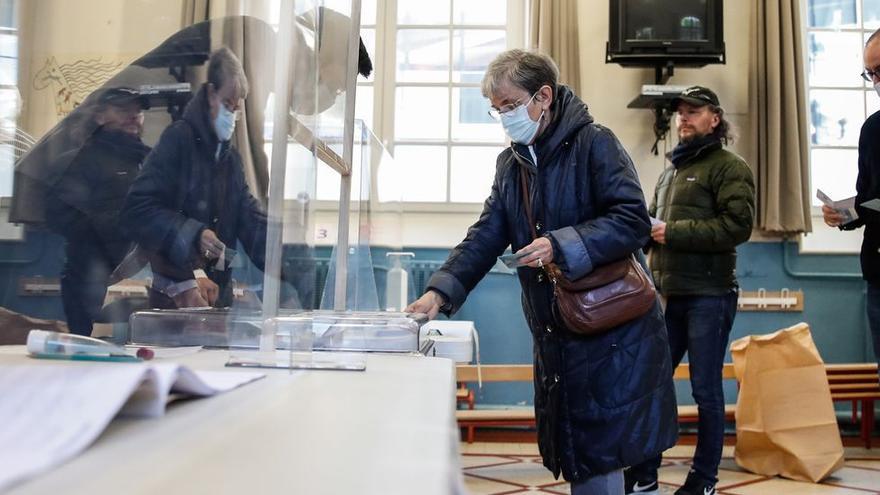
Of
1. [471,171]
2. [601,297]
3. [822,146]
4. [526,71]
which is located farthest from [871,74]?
[471,171]

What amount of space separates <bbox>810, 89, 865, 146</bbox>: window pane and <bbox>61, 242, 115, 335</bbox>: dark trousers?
425 centimetres

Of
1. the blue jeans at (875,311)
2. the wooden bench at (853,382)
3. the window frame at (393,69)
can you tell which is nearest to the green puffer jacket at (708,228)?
the blue jeans at (875,311)

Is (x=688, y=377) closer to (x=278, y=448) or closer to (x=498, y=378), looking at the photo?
(x=498, y=378)

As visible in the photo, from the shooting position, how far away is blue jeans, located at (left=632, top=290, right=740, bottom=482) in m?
2.38

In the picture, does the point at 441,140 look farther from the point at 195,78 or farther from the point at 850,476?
the point at 195,78

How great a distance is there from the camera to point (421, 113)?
4.40 metres

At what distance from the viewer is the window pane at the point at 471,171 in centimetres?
434

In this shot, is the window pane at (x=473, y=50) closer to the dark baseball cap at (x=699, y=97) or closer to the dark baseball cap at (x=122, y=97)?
the dark baseball cap at (x=699, y=97)

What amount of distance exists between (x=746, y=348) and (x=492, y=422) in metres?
1.15

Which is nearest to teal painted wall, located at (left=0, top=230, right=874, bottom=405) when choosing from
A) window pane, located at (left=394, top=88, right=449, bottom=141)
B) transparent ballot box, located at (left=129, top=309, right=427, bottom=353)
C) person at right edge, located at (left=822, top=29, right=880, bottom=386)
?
window pane, located at (left=394, top=88, right=449, bottom=141)

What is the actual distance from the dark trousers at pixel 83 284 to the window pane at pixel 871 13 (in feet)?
15.2

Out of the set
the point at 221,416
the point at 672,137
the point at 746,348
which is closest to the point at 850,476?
the point at 746,348

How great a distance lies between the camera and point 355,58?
1515mm

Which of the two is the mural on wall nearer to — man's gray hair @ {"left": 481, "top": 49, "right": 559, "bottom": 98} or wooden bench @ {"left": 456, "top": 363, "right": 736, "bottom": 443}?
man's gray hair @ {"left": 481, "top": 49, "right": 559, "bottom": 98}
